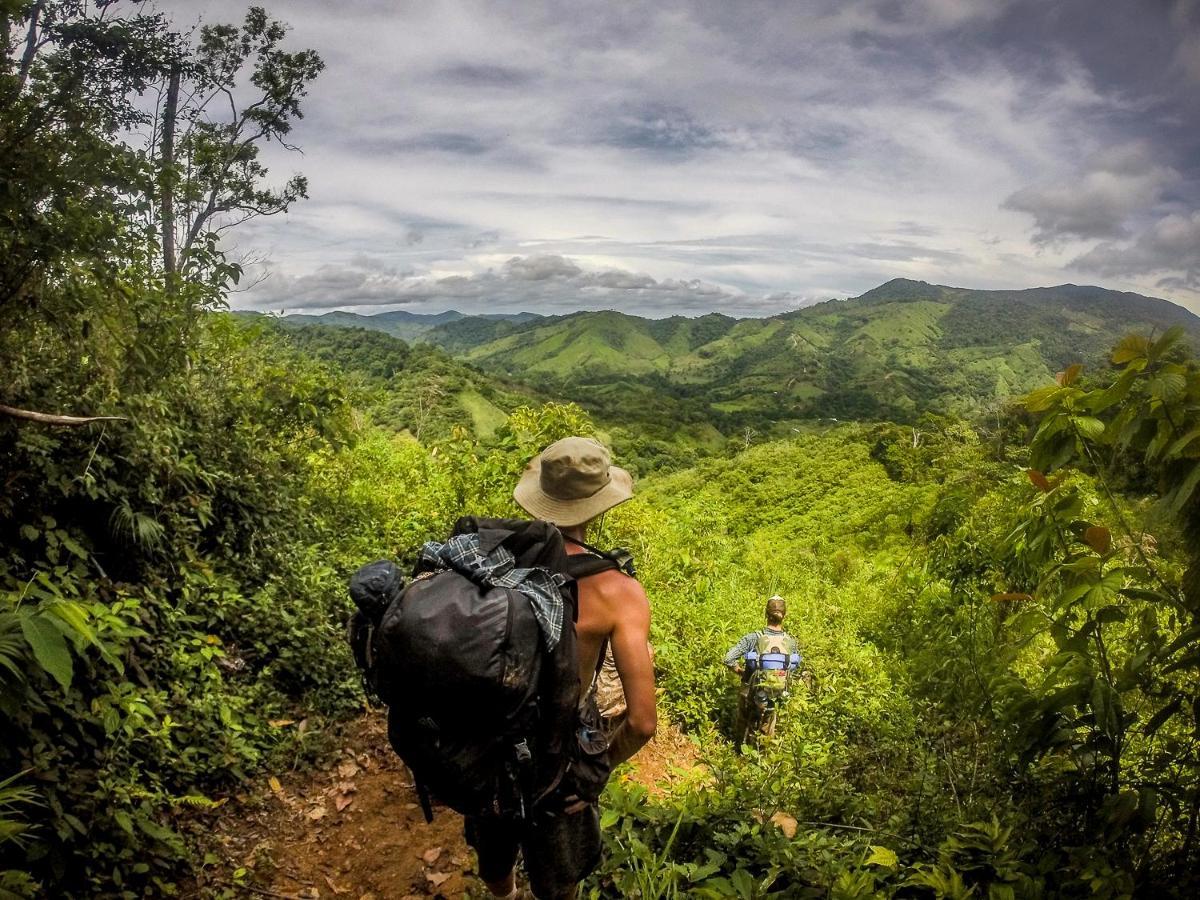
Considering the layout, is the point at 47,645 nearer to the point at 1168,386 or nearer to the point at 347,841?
the point at 347,841

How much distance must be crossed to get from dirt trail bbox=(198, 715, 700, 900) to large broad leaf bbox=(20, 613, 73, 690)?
6.91ft

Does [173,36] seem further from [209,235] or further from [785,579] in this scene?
[785,579]

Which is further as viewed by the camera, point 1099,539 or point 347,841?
point 347,841

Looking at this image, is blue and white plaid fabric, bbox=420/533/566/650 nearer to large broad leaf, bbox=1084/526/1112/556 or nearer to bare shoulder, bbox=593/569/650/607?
bare shoulder, bbox=593/569/650/607

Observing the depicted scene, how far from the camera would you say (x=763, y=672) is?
5.70 m

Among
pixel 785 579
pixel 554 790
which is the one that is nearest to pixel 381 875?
pixel 554 790

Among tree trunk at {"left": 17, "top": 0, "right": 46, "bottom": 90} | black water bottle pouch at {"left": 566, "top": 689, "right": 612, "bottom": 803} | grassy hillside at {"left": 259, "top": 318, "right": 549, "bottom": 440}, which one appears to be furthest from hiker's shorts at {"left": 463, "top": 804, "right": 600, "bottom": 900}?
grassy hillside at {"left": 259, "top": 318, "right": 549, "bottom": 440}

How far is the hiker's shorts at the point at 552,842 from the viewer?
2.29 meters

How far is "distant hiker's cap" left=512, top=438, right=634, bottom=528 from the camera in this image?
252 cm

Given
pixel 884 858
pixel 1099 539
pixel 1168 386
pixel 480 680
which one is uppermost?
pixel 1168 386

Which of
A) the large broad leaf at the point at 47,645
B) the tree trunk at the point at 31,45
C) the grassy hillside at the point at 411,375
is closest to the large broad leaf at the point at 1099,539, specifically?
the large broad leaf at the point at 47,645

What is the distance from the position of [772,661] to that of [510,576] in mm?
4459

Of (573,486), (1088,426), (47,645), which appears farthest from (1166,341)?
(47,645)

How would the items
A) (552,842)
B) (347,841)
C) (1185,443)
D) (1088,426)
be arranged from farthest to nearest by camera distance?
(347,841), (552,842), (1088,426), (1185,443)
